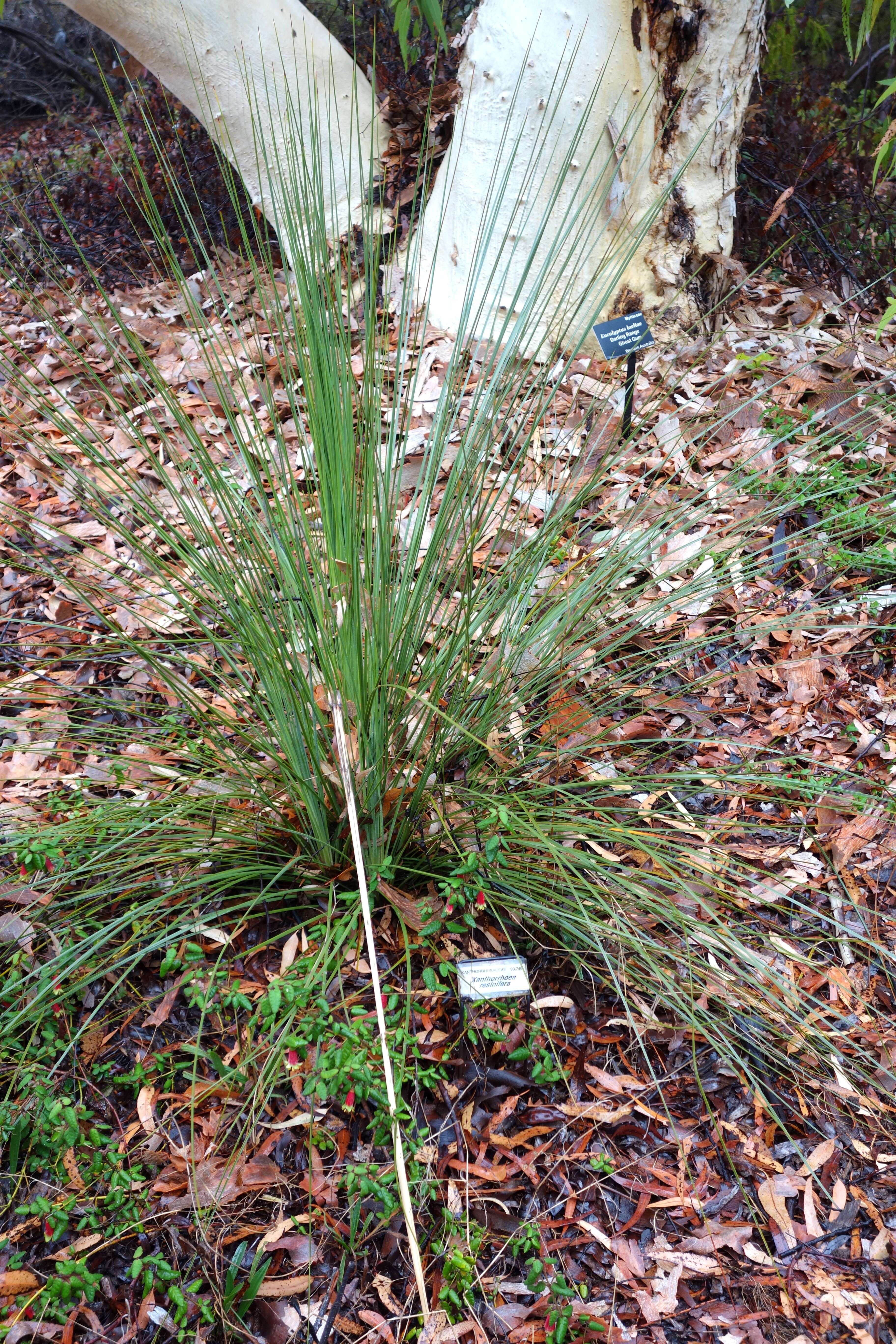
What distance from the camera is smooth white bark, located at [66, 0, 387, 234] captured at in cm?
289

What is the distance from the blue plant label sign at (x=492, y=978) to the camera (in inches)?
54.4

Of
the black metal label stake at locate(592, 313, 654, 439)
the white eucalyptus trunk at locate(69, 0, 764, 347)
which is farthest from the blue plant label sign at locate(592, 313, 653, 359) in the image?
the white eucalyptus trunk at locate(69, 0, 764, 347)

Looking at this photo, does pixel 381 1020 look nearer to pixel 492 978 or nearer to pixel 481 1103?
pixel 492 978

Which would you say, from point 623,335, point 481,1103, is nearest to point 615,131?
point 623,335

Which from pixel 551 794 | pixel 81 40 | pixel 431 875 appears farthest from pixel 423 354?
pixel 81 40

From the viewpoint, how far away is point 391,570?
1.66 metres

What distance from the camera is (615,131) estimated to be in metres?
2.76

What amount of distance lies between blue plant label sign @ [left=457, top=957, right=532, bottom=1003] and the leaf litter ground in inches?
4.1

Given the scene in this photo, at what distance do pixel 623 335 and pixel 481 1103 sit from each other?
1.71 m

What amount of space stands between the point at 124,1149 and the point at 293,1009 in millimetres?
401

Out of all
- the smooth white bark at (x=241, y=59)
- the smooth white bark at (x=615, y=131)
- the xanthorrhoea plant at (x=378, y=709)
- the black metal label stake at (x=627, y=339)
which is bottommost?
the xanthorrhoea plant at (x=378, y=709)

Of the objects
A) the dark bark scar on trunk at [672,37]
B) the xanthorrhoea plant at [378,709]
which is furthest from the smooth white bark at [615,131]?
the xanthorrhoea plant at [378,709]

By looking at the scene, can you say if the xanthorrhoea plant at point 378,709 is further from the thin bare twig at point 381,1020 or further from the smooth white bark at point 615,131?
the smooth white bark at point 615,131

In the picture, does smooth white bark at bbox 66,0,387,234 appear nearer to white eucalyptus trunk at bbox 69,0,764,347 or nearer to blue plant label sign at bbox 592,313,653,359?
white eucalyptus trunk at bbox 69,0,764,347
